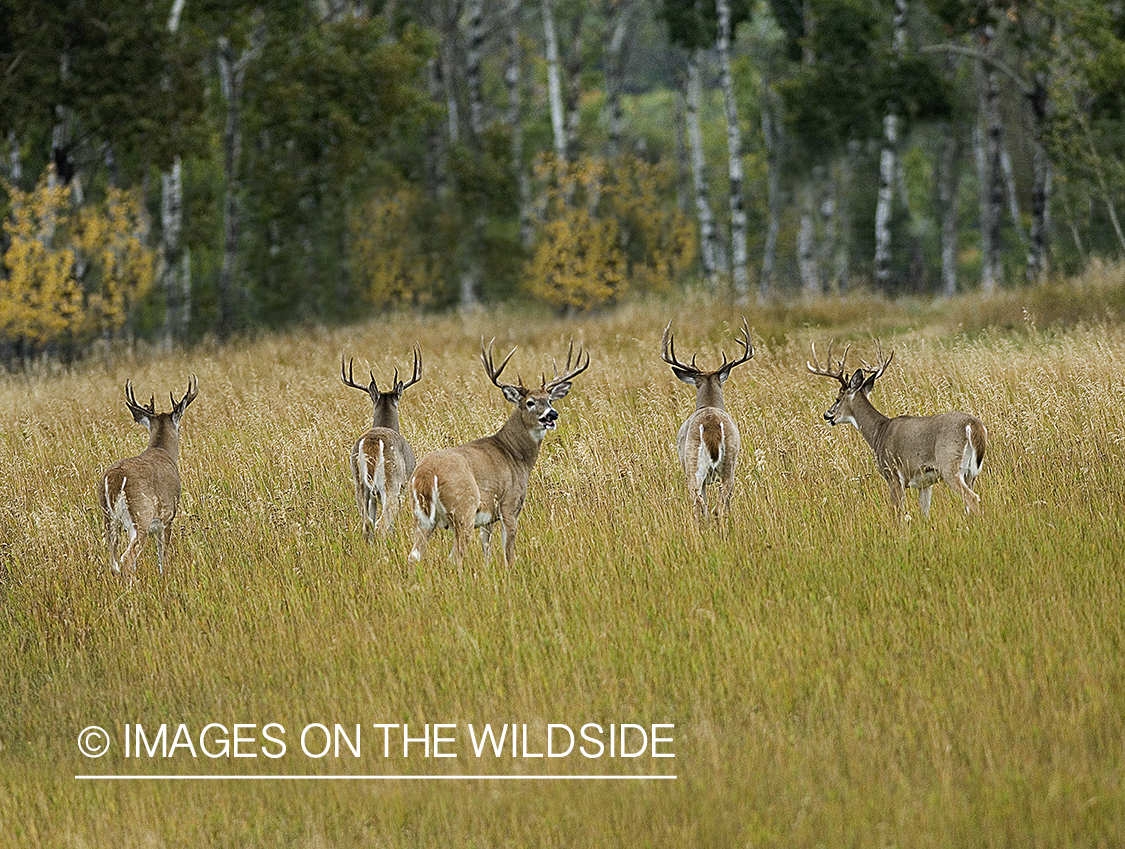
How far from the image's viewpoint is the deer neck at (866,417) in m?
9.29

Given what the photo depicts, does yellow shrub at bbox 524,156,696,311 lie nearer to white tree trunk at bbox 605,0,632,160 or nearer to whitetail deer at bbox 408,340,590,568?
white tree trunk at bbox 605,0,632,160

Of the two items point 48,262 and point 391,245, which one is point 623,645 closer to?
point 48,262

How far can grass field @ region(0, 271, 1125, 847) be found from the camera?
15.7ft

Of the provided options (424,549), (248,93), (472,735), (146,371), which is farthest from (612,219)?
(472,735)

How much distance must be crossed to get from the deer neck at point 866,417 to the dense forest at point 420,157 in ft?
39.3

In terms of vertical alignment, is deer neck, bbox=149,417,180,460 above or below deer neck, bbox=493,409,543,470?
above

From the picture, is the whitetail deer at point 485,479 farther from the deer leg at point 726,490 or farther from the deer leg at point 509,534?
the deer leg at point 726,490

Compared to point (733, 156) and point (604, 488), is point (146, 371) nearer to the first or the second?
point (604, 488)

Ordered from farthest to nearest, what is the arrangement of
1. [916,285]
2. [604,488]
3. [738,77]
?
[738,77], [916,285], [604,488]

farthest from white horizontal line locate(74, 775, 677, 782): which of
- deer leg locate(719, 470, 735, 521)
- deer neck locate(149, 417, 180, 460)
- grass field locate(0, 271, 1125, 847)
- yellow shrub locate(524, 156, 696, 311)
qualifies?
yellow shrub locate(524, 156, 696, 311)

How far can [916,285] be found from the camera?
140ft

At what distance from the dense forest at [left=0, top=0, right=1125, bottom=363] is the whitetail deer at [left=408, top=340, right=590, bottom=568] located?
1386 centimetres

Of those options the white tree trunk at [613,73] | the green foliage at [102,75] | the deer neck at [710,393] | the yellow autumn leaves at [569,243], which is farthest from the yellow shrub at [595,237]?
the deer neck at [710,393]

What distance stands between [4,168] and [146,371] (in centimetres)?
1386
